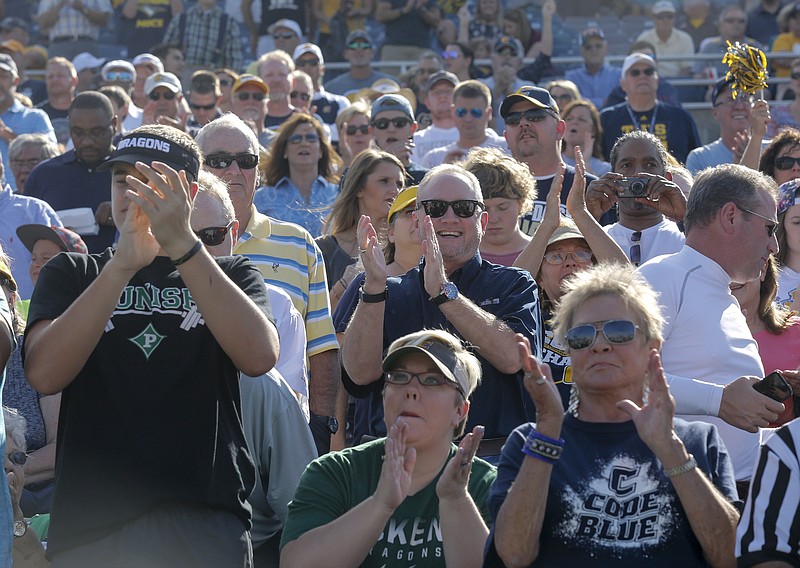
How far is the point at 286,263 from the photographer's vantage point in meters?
5.86

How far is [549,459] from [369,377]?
4.74 ft

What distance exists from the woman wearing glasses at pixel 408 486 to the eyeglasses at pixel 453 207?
3.28 ft

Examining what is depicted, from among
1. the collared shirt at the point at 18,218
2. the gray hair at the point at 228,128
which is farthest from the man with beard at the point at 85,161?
the gray hair at the point at 228,128

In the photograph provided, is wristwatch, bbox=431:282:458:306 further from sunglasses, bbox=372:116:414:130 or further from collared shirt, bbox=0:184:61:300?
Answer: sunglasses, bbox=372:116:414:130

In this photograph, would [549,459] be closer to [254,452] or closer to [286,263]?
[254,452]

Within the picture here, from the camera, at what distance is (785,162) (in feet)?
25.1

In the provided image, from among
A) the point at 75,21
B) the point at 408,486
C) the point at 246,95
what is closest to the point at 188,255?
the point at 408,486

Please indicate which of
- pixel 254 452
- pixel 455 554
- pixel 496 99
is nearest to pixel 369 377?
pixel 254 452

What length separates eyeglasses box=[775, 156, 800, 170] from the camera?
761 cm

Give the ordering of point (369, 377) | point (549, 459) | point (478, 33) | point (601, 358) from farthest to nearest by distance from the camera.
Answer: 1. point (478, 33)
2. point (369, 377)
3. point (601, 358)
4. point (549, 459)

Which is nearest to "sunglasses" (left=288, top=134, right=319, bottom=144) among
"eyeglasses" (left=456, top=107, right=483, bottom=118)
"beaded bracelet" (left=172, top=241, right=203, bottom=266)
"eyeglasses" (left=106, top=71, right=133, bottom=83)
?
"eyeglasses" (left=456, top=107, right=483, bottom=118)

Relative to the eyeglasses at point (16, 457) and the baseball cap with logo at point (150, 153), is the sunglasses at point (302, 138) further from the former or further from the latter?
the baseball cap with logo at point (150, 153)

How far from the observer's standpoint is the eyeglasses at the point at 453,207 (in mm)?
5047

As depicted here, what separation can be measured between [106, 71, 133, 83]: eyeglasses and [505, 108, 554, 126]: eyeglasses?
654 centimetres
